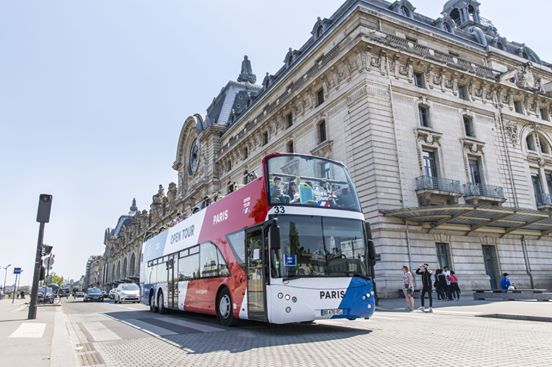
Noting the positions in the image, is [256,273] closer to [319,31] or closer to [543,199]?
[319,31]

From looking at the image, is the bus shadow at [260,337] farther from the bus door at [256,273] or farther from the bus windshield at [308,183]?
the bus windshield at [308,183]

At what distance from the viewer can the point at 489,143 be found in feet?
97.8

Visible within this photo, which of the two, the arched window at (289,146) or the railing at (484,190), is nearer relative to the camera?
the railing at (484,190)

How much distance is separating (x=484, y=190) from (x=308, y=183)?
71.5ft

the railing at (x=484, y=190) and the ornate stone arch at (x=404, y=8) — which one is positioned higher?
the ornate stone arch at (x=404, y=8)

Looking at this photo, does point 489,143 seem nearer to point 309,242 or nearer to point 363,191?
point 363,191

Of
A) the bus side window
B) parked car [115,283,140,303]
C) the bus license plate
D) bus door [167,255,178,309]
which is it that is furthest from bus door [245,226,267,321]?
parked car [115,283,140,303]

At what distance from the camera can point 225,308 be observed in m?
11.5

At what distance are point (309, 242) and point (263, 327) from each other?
3349 millimetres

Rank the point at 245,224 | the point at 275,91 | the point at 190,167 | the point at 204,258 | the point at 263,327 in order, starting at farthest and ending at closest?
the point at 190,167 < the point at 275,91 < the point at 204,258 < the point at 263,327 < the point at 245,224

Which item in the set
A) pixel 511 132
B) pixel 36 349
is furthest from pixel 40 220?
pixel 511 132

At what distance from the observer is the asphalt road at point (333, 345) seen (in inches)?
240

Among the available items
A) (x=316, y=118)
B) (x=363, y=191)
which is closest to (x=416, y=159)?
(x=363, y=191)

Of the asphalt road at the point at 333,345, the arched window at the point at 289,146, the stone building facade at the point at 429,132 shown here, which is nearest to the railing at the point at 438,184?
the stone building facade at the point at 429,132
